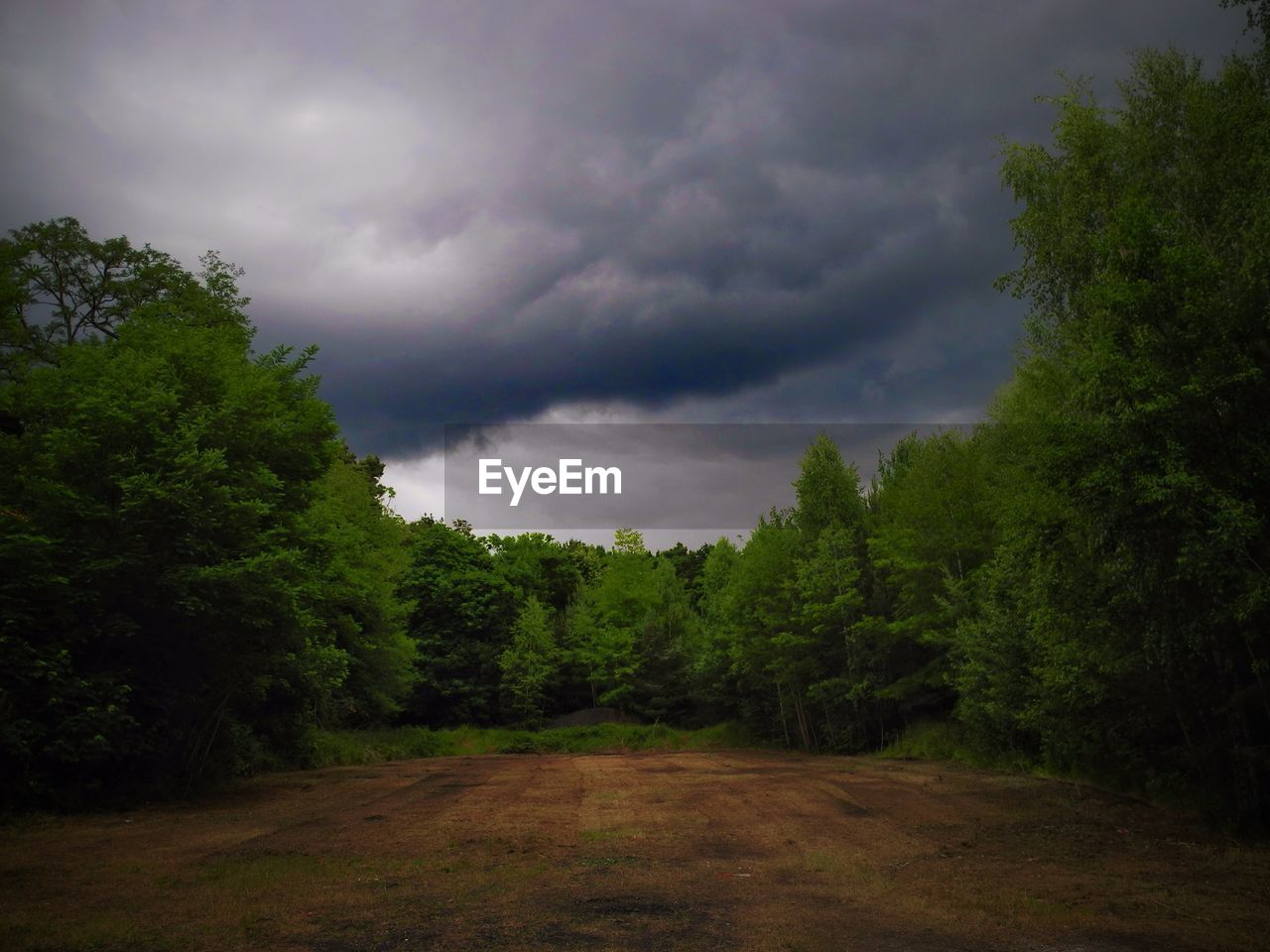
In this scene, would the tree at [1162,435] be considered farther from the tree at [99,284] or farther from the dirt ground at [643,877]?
the tree at [99,284]

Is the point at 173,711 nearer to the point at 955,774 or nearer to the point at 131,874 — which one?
the point at 131,874

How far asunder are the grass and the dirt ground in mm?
29897

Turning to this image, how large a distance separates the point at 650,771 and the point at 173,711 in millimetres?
14266

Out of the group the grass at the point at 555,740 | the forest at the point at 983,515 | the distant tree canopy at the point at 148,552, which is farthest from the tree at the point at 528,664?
the distant tree canopy at the point at 148,552

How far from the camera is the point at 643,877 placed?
381 inches

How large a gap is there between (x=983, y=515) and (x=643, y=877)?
79.7 ft

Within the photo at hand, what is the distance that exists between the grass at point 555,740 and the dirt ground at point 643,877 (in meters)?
29.9

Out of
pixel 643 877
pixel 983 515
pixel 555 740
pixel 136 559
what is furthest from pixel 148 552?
pixel 555 740

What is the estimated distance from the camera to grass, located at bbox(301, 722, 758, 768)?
153 ft

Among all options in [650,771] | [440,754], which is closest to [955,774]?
[650,771]

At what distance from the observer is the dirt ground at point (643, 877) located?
23.4 feet

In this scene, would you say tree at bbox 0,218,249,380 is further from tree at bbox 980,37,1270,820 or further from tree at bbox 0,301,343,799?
tree at bbox 980,37,1270,820

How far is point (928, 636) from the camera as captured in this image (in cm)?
2942

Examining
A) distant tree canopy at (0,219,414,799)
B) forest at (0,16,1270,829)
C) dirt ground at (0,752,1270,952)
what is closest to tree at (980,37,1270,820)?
forest at (0,16,1270,829)
